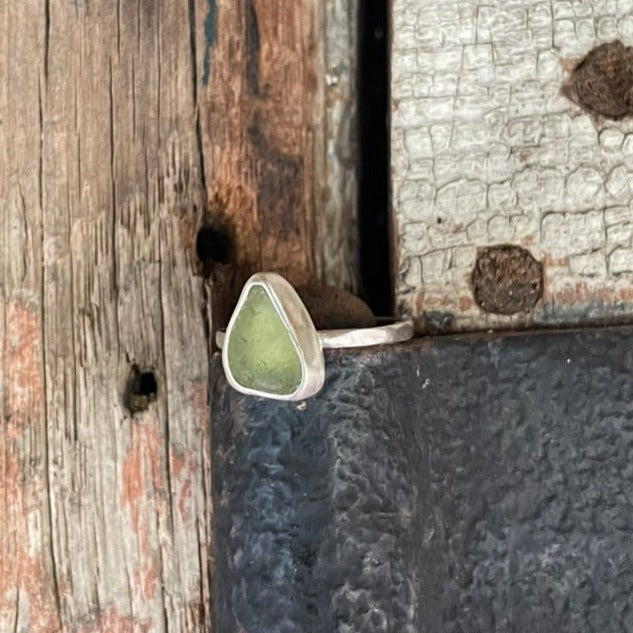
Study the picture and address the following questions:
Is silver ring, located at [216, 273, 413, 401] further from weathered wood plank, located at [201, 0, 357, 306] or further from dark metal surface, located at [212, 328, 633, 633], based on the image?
weathered wood plank, located at [201, 0, 357, 306]

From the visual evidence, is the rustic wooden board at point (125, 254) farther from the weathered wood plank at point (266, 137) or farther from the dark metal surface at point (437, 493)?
the dark metal surface at point (437, 493)

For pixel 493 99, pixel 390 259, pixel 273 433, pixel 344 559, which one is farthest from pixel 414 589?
pixel 493 99

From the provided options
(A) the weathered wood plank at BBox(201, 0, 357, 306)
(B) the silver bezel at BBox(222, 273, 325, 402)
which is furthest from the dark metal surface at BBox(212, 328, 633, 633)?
(A) the weathered wood plank at BBox(201, 0, 357, 306)

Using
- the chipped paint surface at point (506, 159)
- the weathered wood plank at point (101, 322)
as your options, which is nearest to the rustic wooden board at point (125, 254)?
the weathered wood plank at point (101, 322)

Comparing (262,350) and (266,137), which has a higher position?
(266,137)

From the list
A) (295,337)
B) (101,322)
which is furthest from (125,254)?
(295,337)

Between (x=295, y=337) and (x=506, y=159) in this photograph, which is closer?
(x=295, y=337)

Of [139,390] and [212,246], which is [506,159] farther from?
[139,390]
